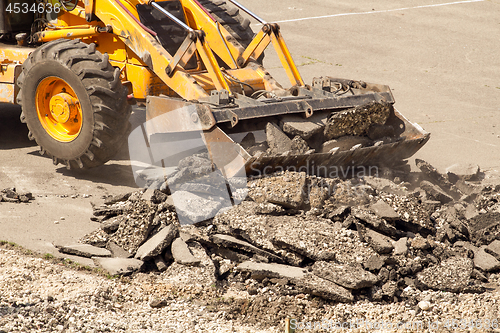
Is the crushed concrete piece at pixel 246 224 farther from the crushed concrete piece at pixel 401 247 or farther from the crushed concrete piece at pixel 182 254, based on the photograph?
the crushed concrete piece at pixel 401 247

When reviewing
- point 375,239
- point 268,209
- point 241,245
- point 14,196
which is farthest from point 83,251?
point 375,239

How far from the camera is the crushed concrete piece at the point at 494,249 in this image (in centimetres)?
472

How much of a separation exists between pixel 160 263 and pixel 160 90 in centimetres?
268

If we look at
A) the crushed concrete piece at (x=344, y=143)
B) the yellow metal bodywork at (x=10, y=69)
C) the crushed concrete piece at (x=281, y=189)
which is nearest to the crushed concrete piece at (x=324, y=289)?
the crushed concrete piece at (x=281, y=189)

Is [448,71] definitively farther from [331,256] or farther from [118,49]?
[331,256]

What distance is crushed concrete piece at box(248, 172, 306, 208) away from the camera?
4980 mm

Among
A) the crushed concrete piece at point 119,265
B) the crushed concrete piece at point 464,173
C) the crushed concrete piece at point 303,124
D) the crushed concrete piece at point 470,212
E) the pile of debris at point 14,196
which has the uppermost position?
the crushed concrete piece at point 303,124

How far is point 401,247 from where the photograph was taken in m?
4.56

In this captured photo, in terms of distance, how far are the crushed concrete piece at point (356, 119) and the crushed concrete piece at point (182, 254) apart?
84.2 inches

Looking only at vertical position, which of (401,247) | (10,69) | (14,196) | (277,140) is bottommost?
(14,196)

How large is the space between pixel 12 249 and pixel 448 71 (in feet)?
36.4

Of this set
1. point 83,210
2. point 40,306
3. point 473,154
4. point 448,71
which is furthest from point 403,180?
point 448,71

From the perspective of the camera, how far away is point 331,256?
4402 mm

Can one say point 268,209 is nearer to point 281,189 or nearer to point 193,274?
point 281,189
